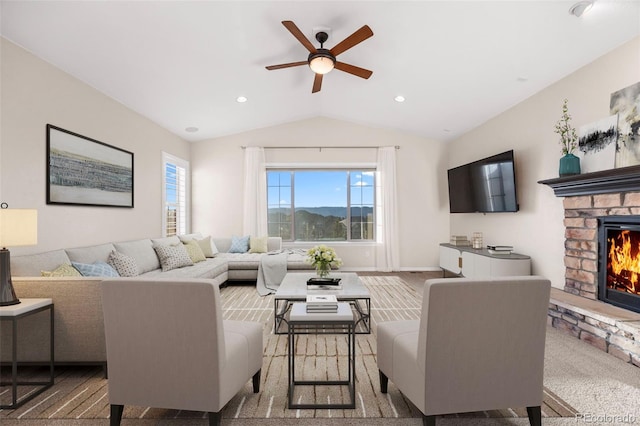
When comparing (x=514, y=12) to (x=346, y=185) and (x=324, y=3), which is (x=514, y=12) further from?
(x=346, y=185)

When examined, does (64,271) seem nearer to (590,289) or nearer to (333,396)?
(333,396)

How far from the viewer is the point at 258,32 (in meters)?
3.46

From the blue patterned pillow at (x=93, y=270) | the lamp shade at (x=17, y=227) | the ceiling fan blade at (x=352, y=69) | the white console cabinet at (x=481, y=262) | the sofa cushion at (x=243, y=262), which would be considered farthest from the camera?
the sofa cushion at (x=243, y=262)

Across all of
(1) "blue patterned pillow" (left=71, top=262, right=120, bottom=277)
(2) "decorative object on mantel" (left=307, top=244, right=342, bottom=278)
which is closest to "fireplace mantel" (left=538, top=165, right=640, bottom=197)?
(2) "decorative object on mantel" (left=307, top=244, right=342, bottom=278)

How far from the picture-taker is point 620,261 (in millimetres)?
3070

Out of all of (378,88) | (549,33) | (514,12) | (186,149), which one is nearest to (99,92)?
(186,149)

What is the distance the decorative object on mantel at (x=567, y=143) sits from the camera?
11.1 feet

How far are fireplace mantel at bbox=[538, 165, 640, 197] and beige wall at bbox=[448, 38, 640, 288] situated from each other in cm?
33

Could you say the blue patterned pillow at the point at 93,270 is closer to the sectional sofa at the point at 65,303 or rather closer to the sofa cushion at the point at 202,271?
the sectional sofa at the point at 65,303

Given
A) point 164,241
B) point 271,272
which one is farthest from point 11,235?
point 271,272

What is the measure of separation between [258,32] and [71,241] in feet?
9.56

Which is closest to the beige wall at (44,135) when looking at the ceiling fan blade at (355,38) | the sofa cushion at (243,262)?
the sofa cushion at (243,262)

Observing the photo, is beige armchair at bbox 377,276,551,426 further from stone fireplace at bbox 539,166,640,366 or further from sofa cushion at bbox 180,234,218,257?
sofa cushion at bbox 180,234,218,257

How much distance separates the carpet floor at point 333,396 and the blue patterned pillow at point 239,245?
3.28 meters
